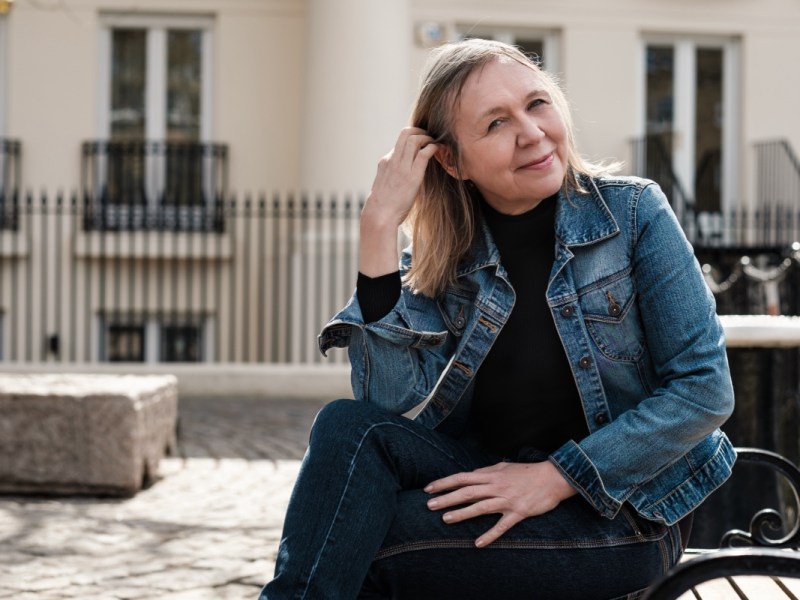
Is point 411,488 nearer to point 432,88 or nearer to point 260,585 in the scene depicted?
point 432,88

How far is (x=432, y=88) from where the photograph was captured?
8.42 feet

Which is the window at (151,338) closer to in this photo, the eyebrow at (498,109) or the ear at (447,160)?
the ear at (447,160)

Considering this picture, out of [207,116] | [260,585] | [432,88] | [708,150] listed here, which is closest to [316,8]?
[207,116]

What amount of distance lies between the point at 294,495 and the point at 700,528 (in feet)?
7.44

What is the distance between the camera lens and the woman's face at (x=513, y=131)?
243 cm

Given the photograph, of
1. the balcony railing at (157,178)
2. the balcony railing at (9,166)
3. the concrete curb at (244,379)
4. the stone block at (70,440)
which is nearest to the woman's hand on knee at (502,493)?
the stone block at (70,440)

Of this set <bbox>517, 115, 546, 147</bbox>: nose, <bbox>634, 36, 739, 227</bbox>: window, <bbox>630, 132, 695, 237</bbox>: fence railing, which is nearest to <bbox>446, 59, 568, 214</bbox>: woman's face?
<bbox>517, 115, 546, 147</bbox>: nose

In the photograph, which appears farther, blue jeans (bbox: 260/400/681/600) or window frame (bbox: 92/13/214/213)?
window frame (bbox: 92/13/214/213)

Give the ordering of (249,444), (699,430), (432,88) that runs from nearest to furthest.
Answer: (699,430) → (432,88) → (249,444)

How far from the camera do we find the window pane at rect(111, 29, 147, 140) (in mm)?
12836

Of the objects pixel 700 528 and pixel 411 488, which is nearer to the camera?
pixel 411 488

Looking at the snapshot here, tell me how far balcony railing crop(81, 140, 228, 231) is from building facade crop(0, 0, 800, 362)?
25 mm

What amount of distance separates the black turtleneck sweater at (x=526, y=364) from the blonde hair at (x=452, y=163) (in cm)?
9

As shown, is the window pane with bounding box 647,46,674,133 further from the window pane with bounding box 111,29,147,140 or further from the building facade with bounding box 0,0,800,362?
the window pane with bounding box 111,29,147,140
